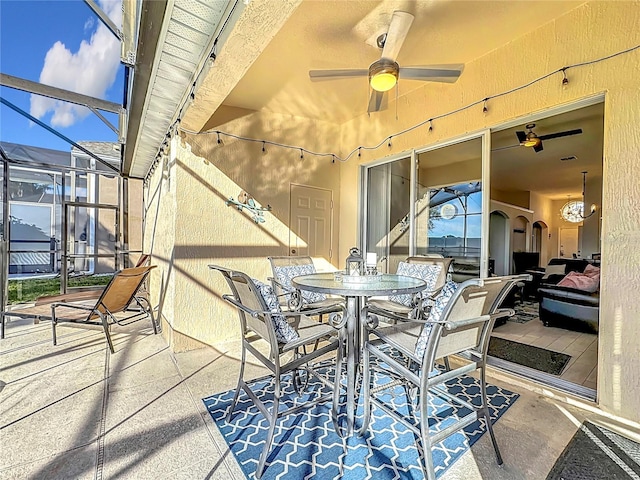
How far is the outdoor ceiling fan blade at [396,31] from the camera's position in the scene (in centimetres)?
202

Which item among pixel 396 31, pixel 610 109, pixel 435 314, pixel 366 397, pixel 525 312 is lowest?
pixel 525 312

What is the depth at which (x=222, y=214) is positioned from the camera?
3715 mm

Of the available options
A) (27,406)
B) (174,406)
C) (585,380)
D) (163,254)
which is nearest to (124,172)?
(163,254)

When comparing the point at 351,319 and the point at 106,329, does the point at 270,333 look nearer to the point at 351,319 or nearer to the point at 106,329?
the point at 351,319

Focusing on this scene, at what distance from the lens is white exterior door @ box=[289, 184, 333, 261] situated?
173 inches

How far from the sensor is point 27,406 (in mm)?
2184

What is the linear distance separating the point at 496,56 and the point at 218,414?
388 cm

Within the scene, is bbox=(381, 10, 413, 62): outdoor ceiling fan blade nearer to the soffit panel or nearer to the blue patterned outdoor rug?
the soffit panel

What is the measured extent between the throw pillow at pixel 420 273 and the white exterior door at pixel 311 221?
5.22ft

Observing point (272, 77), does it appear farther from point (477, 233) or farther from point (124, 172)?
point (124, 172)

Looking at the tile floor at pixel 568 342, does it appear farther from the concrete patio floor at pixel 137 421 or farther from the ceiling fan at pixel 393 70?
the ceiling fan at pixel 393 70

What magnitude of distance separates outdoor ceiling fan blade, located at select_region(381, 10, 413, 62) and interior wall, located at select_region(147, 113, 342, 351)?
2.20 metres

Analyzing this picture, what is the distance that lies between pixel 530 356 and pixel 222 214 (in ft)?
12.4

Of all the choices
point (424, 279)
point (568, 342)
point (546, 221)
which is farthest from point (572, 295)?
point (546, 221)
